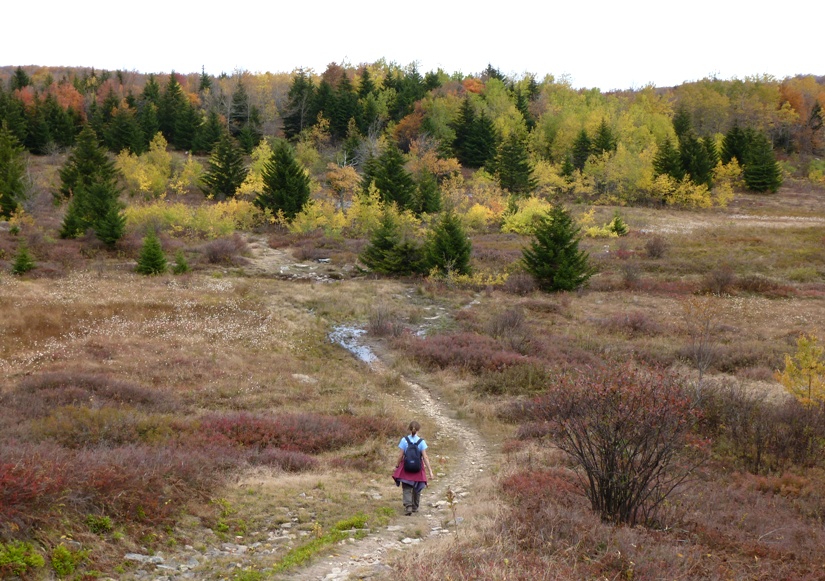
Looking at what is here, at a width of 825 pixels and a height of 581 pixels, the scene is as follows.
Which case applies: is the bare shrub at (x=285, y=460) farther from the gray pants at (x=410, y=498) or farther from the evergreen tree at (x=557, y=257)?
the evergreen tree at (x=557, y=257)

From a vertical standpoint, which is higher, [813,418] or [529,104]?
[529,104]

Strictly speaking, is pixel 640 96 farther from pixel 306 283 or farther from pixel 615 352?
pixel 615 352

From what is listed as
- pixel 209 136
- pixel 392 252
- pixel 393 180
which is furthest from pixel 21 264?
pixel 209 136

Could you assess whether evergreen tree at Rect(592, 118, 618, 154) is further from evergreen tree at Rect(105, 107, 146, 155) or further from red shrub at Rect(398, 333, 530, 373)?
red shrub at Rect(398, 333, 530, 373)

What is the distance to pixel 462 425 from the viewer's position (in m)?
17.2

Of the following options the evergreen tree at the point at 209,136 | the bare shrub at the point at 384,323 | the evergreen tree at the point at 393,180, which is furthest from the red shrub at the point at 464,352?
the evergreen tree at the point at 209,136

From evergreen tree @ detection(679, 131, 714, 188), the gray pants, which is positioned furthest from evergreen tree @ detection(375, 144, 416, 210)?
the gray pants

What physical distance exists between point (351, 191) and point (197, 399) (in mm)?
51239

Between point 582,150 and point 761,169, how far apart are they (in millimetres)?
21066

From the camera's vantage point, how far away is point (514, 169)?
7031 cm

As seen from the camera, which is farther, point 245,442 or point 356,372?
point 356,372

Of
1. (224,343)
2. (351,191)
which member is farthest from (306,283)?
(351,191)

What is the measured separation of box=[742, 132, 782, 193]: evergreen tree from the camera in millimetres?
75688

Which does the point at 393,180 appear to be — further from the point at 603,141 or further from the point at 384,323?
the point at 603,141
